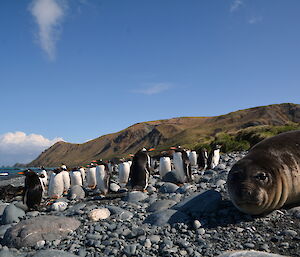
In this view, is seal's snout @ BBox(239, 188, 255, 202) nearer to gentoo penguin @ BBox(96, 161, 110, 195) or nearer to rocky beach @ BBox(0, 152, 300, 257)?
rocky beach @ BBox(0, 152, 300, 257)

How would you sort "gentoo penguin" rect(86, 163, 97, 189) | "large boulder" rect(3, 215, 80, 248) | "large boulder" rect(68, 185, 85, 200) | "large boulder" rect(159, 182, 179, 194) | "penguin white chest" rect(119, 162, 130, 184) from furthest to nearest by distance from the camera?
"gentoo penguin" rect(86, 163, 97, 189) → "penguin white chest" rect(119, 162, 130, 184) → "large boulder" rect(68, 185, 85, 200) → "large boulder" rect(159, 182, 179, 194) → "large boulder" rect(3, 215, 80, 248)

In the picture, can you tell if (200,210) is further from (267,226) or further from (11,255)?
(11,255)

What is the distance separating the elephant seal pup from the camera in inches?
177

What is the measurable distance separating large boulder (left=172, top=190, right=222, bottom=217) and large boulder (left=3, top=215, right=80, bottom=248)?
2.23m

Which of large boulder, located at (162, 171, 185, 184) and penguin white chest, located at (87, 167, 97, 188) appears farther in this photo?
penguin white chest, located at (87, 167, 97, 188)

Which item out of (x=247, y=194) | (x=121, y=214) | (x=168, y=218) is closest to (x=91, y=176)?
(x=121, y=214)

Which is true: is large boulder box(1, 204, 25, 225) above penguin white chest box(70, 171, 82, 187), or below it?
below

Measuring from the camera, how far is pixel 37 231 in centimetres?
549

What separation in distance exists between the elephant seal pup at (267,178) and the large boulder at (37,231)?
3261mm

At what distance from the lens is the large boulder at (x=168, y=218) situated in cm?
541

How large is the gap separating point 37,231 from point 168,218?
2491mm

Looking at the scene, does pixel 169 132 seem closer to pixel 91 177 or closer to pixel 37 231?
pixel 91 177

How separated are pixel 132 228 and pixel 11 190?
30.5ft

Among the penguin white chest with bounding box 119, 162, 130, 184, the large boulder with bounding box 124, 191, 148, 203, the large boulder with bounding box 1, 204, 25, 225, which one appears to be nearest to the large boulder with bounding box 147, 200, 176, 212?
the large boulder with bounding box 124, 191, 148, 203
